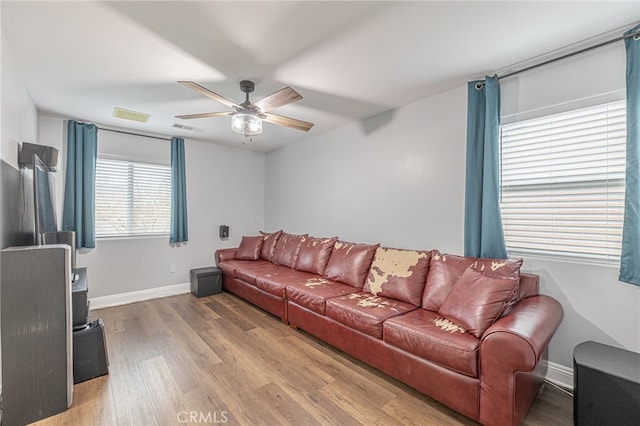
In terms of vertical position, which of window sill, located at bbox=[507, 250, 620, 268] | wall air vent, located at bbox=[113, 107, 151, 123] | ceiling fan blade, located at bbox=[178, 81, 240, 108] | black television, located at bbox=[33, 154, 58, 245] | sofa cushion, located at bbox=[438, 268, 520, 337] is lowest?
sofa cushion, located at bbox=[438, 268, 520, 337]

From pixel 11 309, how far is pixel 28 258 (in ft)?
1.07

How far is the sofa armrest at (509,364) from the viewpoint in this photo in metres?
1.55

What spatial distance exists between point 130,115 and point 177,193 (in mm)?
1338

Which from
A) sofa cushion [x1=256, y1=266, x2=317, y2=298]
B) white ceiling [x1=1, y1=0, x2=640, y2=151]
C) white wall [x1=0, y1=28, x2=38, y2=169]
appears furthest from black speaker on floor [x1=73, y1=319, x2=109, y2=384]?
white ceiling [x1=1, y1=0, x2=640, y2=151]

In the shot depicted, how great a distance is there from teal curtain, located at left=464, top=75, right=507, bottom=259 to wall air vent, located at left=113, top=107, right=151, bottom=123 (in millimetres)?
3756

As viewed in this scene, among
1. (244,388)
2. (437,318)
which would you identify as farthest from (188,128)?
(437,318)

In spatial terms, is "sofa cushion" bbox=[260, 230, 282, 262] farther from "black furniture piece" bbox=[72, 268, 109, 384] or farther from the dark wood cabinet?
the dark wood cabinet

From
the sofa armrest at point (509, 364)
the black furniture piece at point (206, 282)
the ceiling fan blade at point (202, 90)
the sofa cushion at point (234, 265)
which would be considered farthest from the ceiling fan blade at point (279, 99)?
the black furniture piece at point (206, 282)

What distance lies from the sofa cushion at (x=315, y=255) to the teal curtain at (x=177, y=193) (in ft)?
6.73

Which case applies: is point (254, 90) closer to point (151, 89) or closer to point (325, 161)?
point (151, 89)

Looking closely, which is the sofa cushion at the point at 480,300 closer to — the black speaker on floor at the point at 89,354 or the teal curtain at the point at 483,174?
the teal curtain at the point at 483,174

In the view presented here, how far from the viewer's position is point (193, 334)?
305 cm

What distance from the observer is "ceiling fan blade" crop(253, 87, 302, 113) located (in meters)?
2.20

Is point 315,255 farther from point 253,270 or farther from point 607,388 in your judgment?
point 607,388
